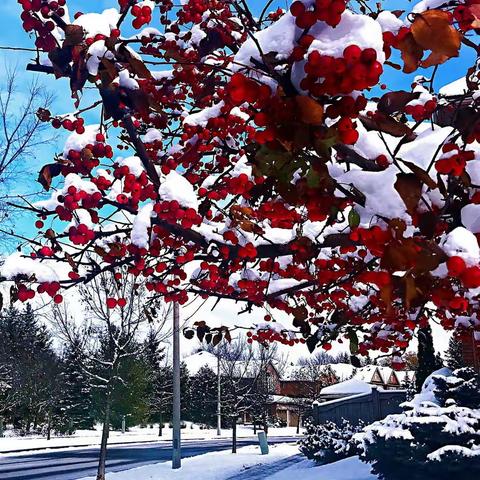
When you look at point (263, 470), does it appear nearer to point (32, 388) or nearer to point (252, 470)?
point (252, 470)

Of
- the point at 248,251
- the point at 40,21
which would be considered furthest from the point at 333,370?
the point at 40,21

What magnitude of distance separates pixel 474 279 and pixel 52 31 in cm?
238

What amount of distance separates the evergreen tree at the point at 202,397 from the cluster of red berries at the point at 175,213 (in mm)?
49987

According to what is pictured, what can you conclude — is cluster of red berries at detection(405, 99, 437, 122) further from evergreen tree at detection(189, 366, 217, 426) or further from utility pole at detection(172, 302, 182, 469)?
evergreen tree at detection(189, 366, 217, 426)

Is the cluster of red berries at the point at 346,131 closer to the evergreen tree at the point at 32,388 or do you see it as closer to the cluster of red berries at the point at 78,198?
the cluster of red berries at the point at 78,198

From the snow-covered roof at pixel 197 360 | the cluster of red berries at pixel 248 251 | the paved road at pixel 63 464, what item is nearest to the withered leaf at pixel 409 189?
the cluster of red berries at pixel 248 251

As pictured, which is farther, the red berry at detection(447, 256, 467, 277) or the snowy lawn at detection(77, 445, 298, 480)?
the snowy lawn at detection(77, 445, 298, 480)

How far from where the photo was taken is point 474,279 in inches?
82.2

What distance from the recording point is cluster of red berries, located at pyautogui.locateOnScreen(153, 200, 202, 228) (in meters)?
3.48

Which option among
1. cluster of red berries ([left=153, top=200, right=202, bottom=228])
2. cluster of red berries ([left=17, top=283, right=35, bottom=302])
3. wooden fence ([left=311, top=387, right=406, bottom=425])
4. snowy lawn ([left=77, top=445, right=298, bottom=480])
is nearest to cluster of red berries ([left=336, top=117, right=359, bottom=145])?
cluster of red berries ([left=153, top=200, right=202, bottom=228])

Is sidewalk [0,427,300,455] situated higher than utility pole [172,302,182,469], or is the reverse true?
utility pole [172,302,182,469]

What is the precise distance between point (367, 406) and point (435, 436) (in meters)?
7.80

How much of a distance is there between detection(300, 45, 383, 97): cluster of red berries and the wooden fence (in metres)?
14.5

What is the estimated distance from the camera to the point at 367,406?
642 inches
